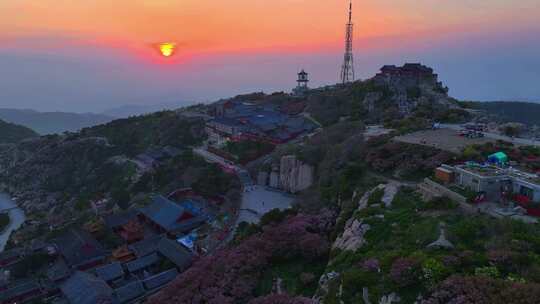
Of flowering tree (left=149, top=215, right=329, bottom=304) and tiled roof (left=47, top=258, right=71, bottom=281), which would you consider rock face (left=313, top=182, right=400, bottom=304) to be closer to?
flowering tree (left=149, top=215, right=329, bottom=304)

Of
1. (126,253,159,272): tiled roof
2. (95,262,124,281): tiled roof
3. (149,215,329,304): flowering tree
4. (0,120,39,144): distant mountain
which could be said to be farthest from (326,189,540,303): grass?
(0,120,39,144): distant mountain

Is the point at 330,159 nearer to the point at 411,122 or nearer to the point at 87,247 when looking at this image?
the point at 411,122

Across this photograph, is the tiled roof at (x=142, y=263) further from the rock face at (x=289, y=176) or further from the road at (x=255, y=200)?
the rock face at (x=289, y=176)

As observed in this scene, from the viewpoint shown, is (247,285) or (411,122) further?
(411,122)

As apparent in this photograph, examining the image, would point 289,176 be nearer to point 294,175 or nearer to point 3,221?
point 294,175

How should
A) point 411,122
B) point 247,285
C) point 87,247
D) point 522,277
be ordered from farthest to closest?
point 411,122
point 87,247
point 247,285
point 522,277

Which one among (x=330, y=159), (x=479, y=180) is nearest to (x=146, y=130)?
(x=330, y=159)

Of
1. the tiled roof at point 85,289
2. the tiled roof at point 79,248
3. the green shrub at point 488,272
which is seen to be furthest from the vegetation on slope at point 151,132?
the green shrub at point 488,272
